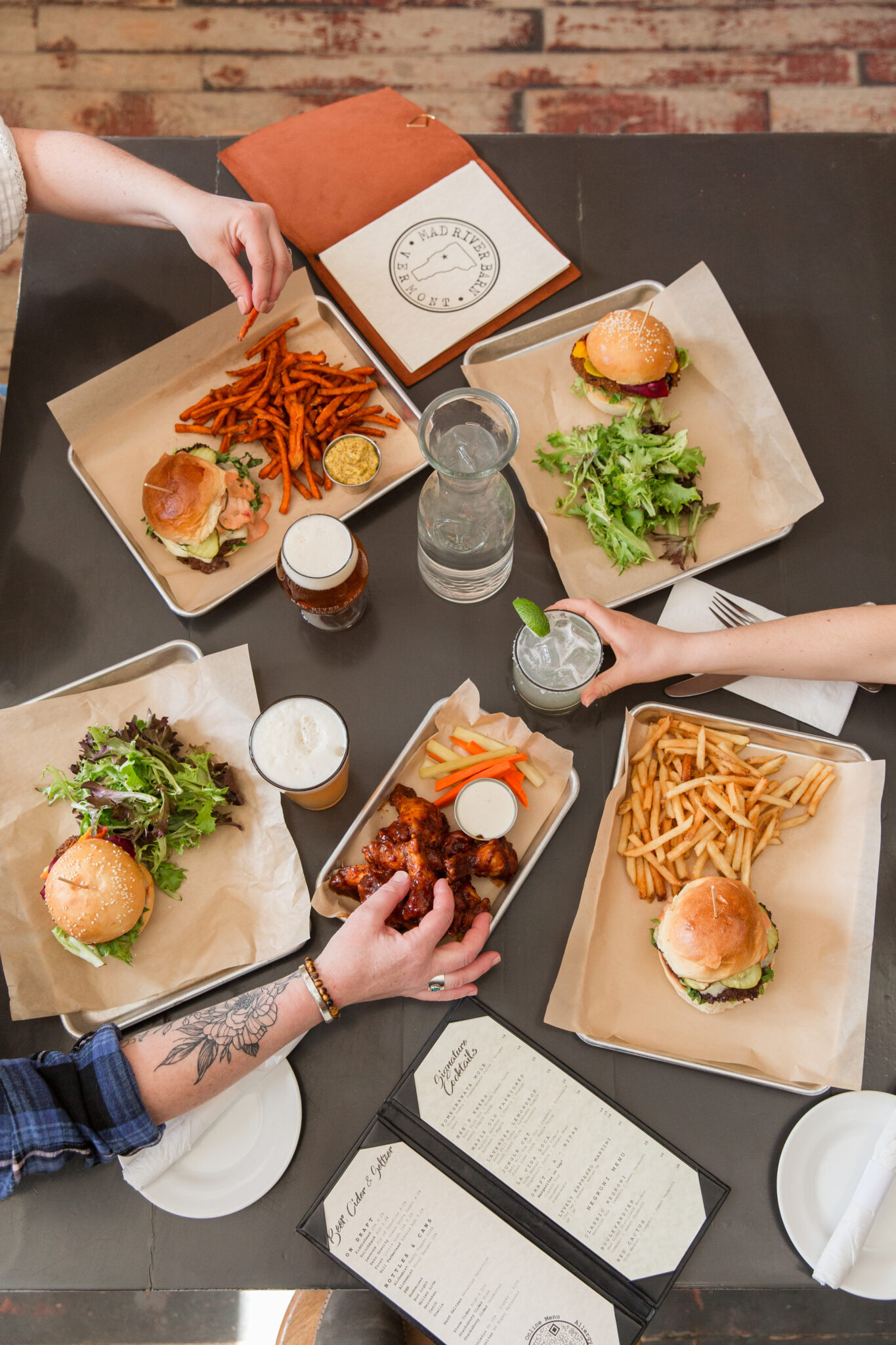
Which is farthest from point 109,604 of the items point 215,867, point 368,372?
point 368,372

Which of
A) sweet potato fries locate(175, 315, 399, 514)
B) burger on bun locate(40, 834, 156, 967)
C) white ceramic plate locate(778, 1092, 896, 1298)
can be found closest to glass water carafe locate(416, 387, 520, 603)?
sweet potato fries locate(175, 315, 399, 514)

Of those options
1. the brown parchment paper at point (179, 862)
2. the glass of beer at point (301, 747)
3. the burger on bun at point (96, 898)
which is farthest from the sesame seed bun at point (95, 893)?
the glass of beer at point (301, 747)

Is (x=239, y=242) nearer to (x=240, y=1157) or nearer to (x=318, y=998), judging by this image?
(x=318, y=998)

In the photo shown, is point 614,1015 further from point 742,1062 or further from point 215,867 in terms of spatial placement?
point 215,867

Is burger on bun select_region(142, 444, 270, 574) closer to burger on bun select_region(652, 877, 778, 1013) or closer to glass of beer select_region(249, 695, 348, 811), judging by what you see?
glass of beer select_region(249, 695, 348, 811)

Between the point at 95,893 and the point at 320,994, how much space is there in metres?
0.56

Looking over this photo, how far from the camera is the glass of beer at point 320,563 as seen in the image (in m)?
2.12

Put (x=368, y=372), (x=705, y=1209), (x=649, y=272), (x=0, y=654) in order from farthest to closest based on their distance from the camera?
(x=649, y=272) < (x=368, y=372) < (x=0, y=654) < (x=705, y=1209)

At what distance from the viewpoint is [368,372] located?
251cm

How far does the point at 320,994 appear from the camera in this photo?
6.49ft

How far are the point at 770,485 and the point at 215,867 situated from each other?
184 centimetres

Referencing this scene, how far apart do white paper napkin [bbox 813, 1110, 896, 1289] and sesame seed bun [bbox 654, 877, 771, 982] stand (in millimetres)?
507

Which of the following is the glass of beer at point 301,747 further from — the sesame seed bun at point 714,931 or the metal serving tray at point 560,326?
the metal serving tray at point 560,326

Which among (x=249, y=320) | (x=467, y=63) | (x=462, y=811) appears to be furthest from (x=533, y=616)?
(x=467, y=63)
